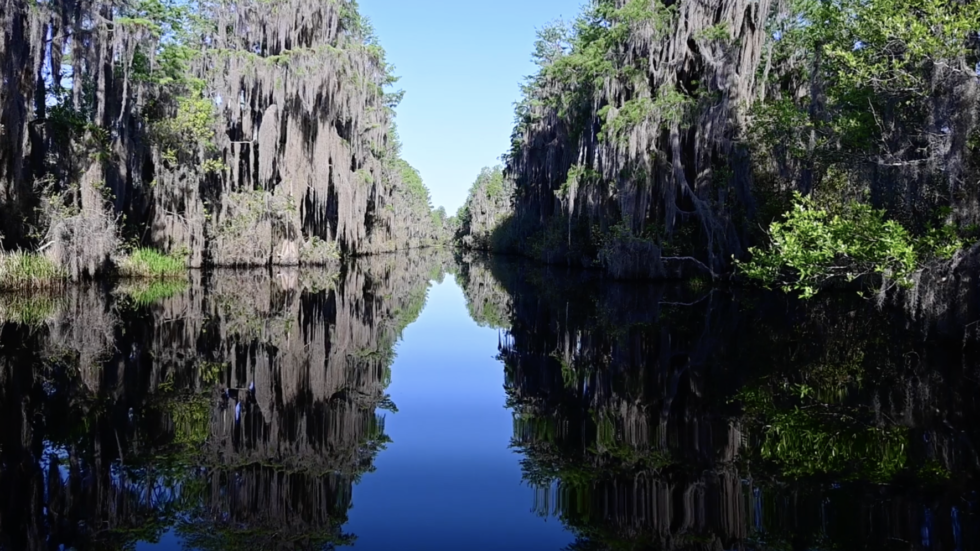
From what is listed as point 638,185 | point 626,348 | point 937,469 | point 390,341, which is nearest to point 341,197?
point 638,185

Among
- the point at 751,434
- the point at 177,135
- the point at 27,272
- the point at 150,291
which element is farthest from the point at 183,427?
the point at 177,135

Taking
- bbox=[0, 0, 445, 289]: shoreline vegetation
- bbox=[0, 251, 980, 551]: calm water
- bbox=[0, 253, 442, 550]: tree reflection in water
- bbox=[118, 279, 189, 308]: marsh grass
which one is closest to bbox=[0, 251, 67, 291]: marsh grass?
bbox=[0, 0, 445, 289]: shoreline vegetation

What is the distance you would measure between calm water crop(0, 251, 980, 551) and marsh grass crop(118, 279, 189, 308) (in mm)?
2740

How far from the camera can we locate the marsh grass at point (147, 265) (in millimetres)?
17906

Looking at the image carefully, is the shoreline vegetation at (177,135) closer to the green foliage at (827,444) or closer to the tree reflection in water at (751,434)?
the tree reflection in water at (751,434)

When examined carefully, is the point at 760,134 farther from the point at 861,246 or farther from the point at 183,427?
the point at 183,427

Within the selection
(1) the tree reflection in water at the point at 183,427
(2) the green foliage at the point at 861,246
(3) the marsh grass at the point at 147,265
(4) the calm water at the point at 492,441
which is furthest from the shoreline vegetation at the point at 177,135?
(2) the green foliage at the point at 861,246

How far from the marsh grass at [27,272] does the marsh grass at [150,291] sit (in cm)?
129

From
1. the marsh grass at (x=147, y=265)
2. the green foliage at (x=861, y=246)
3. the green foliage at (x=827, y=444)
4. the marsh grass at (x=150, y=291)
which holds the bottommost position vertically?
the green foliage at (x=827, y=444)

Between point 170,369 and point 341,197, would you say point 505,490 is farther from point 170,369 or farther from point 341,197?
point 341,197

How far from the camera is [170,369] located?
7270mm

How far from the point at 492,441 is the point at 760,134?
13.8m

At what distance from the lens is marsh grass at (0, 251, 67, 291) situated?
527 inches

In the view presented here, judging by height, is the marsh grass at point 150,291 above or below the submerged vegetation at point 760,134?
below
